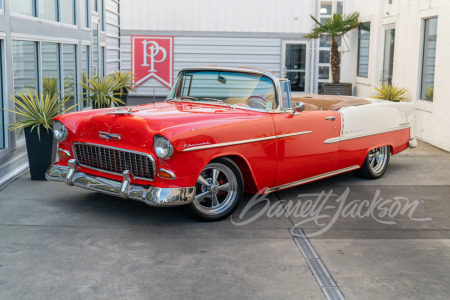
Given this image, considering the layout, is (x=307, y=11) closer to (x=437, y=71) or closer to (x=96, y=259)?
(x=437, y=71)

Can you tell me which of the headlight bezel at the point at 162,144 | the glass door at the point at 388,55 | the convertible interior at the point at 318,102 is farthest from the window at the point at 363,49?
the headlight bezel at the point at 162,144

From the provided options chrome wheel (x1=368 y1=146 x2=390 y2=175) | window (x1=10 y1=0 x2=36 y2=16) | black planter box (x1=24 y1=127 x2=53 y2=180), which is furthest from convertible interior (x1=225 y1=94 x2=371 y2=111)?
window (x1=10 y1=0 x2=36 y2=16)

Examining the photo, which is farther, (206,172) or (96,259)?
(206,172)

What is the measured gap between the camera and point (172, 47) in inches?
728

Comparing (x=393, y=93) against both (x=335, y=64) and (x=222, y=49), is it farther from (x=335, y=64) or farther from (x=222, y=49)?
(x=222, y=49)

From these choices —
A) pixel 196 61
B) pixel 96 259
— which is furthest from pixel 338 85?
pixel 96 259

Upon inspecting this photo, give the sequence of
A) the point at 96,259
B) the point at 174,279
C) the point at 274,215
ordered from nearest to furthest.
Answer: the point at 174,279 → the point at 96,259 → the point at 274,215

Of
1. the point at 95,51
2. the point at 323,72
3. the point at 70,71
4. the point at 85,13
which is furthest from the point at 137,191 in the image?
the point at 323,72

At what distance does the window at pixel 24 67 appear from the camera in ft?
25.2

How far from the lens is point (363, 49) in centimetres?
1549

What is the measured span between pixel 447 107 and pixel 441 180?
9.09 feet

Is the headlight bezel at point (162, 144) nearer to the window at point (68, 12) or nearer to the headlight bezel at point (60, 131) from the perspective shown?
the headlight bezel at point (60, 131)

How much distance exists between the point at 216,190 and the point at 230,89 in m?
1.30

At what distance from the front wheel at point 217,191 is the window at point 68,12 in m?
6.06
